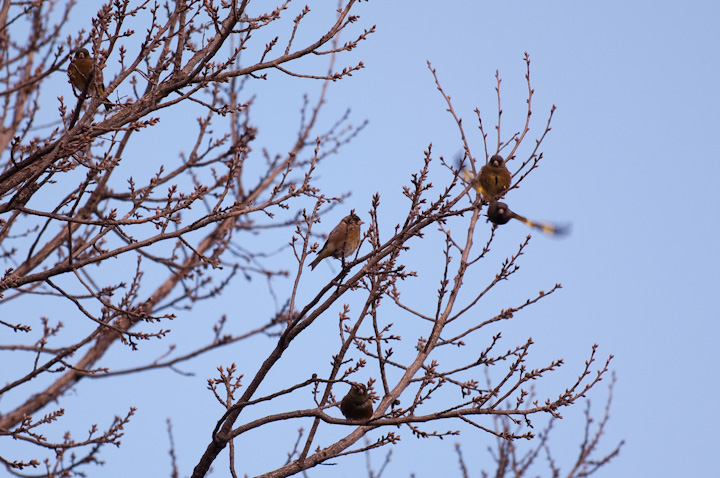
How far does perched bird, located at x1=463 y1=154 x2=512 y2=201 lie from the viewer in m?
5.06

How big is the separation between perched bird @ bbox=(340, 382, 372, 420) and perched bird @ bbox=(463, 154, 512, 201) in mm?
1564

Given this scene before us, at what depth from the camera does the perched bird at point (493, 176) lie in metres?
5.06

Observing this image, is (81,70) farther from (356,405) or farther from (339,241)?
(356,405)

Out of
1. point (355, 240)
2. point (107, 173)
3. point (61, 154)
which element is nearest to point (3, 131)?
point (107, 173)

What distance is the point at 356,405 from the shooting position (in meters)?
4.45

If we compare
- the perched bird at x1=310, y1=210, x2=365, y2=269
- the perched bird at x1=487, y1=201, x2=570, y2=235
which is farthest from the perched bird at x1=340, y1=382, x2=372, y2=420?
the perched bird at x1=310, y1=210, x2=365, y2=269

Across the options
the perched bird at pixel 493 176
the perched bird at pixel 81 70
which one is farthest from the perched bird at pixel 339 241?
the perched bird at pixel 81 70

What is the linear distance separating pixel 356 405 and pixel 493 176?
1752 mm

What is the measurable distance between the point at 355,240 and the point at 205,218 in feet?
9.69

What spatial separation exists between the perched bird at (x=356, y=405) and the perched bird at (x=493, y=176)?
156 centimetres

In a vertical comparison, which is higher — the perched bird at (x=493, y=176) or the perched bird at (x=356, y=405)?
the perched bird at (x=493, y=176)

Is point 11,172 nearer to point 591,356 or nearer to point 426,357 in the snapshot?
point 426,357

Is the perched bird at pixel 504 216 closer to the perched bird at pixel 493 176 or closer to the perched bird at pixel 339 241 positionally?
the perched bird at pixel 493 176

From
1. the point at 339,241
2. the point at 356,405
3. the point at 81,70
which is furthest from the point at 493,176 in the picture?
the point at 81,70
